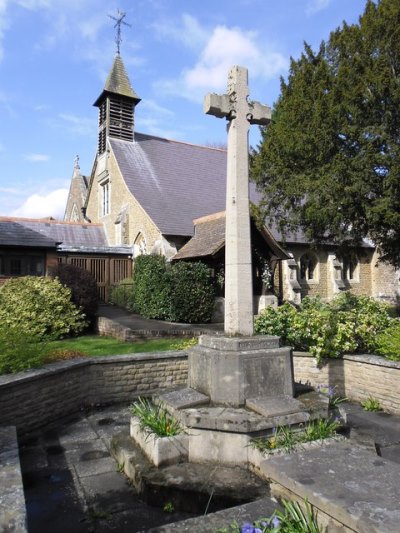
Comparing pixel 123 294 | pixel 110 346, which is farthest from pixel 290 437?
pixel 123 294

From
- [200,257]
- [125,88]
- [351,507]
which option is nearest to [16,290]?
[200,257]

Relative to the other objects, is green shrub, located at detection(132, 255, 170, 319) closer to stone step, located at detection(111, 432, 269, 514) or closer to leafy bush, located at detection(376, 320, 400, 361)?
leafy bush, located at detection(376, 320, 400, 361)

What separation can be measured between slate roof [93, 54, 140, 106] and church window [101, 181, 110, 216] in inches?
231

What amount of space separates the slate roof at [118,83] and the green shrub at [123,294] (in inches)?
537

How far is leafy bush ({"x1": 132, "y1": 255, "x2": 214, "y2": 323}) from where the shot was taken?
48.0ft

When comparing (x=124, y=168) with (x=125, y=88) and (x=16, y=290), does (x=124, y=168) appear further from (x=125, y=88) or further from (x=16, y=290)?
(x=16, y=290)

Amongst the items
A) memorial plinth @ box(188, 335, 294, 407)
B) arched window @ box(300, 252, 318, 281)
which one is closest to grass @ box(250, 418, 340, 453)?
memorial plinth @ box(188, 335, 294, 407)

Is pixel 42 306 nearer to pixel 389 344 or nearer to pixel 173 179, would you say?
pixel 389 344

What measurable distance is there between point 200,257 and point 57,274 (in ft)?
17.9

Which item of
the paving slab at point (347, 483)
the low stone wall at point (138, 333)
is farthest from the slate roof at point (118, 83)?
the paving slab at point (347, 483)

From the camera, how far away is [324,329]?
7.86 meters

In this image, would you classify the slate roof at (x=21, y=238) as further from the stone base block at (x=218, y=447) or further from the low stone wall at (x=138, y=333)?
the stone base block at (x=218, y=447)

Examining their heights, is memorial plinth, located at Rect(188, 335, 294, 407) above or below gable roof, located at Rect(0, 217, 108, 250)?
below

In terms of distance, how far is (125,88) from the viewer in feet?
89.2
